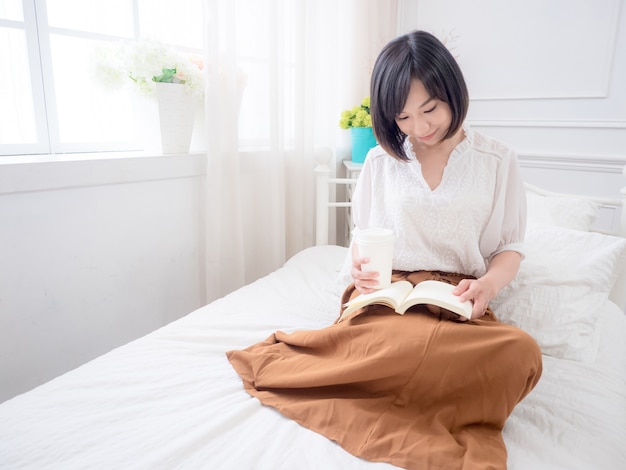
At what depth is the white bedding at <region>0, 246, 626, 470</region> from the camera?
0.69 meters

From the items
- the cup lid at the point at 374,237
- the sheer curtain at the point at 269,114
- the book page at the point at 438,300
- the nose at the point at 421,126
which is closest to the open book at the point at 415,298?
the book page at the point at 438,300

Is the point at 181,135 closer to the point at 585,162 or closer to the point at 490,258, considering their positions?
the point at 490,258

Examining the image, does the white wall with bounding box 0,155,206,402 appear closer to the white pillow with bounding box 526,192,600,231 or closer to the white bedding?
the white bedding

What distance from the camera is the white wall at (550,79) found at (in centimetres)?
187

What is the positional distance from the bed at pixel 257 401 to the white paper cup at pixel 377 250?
0.34m

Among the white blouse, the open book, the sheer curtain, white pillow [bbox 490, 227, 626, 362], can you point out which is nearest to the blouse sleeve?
the white blouse

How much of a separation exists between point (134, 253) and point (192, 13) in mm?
981

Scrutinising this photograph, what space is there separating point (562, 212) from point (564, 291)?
0.43 metres

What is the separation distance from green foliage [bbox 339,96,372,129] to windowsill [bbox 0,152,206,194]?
759 mm

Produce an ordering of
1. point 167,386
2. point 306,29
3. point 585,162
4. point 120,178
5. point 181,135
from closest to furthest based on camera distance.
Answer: point 167,386 → point 120,178 → point 181,135 → point 306,29 → point 585,162

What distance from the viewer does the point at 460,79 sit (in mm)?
998

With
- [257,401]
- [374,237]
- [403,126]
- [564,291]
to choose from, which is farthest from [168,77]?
[564,291]

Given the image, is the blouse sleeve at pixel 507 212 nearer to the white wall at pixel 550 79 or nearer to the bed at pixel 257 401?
the bed at pixel 257 401

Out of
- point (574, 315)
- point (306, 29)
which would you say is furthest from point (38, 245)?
point (574, 315)
